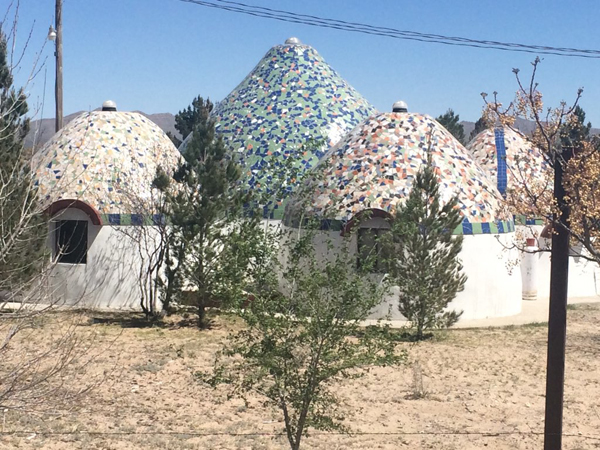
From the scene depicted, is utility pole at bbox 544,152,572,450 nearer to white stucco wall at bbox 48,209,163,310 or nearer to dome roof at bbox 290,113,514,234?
dome roof at bbox 290,113,514,234

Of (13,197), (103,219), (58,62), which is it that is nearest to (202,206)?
(103,219)

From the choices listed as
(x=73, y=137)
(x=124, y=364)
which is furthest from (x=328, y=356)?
(x=73, y=137)

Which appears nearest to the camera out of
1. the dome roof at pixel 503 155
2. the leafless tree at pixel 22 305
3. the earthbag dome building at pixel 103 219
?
the leafless tree at pixel 22 305

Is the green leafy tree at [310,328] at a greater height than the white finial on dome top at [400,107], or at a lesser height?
lesser

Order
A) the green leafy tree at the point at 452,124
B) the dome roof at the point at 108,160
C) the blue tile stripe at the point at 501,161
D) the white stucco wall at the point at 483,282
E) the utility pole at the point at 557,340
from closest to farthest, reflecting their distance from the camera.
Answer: the utility pole at the point at 557,340, the white stucco wall at the point at 483,282, the dome roof at the point at 108,160, the blue tile stripe at the point at 501,161, the green leafy tree at the point at 452,124

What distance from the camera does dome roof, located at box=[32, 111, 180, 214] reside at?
19.0 metres

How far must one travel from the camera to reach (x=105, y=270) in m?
19.0

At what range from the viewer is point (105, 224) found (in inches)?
747

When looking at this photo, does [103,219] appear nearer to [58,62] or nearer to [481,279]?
[58,62]

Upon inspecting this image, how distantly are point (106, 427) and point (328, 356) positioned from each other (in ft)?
12.9

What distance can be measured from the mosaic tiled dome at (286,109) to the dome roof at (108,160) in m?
3.48

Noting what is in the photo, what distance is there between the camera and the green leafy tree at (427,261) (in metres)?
16.2

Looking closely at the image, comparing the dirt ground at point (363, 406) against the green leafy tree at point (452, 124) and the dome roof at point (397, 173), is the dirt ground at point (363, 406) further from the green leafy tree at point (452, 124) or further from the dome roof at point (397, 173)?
the green leafy tree at point (452, 124)

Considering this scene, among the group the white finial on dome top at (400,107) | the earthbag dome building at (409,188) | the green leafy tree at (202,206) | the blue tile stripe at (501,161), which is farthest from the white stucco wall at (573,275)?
the green leafy tree at (202,206)
